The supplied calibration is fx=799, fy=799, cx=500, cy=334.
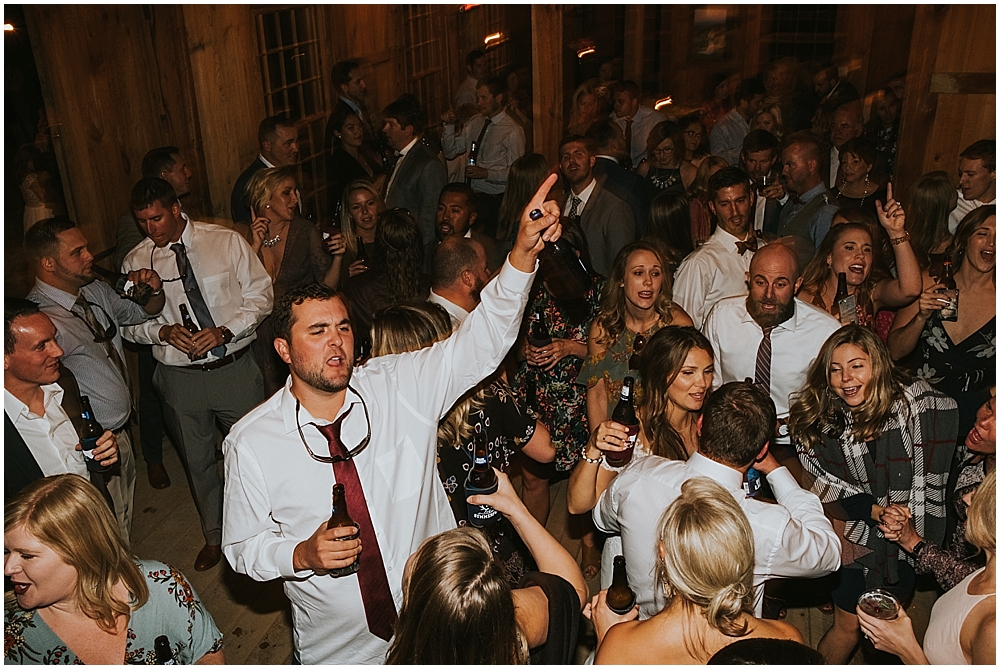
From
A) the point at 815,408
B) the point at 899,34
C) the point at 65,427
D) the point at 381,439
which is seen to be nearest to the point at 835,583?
the point at 815,408

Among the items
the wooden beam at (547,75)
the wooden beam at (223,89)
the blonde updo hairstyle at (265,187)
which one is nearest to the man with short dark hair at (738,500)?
the blonde updo hairstyle at (265,187)

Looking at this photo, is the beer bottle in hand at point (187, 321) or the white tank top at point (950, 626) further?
the beer bottle in hand at point (187, 321)

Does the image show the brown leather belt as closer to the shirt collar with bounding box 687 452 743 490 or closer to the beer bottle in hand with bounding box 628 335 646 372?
the beer bottle in hand with bounding box 628 335 646 372

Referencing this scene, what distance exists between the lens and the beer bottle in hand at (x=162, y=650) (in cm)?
230

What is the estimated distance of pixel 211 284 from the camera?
4.02m

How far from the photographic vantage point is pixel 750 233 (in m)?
4.36

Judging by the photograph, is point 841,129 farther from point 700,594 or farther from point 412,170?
point 700,594

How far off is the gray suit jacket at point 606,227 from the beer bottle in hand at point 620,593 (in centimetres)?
275

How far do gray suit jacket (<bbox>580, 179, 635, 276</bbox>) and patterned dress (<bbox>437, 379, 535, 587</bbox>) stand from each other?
2267mm

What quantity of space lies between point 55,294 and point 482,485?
2.21 meters

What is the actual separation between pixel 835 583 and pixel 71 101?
5.16 m

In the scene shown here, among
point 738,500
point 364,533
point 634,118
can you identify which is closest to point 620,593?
point 738,500

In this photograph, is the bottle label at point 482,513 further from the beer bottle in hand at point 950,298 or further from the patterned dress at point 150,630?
the beer bottle in hand at point 950,298

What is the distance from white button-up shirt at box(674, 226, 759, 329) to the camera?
418cm
